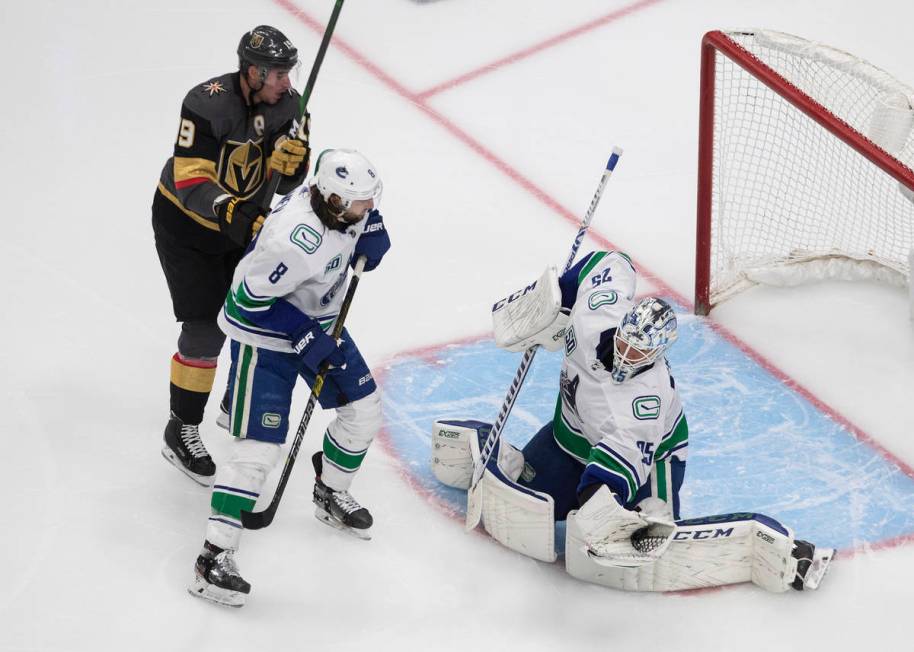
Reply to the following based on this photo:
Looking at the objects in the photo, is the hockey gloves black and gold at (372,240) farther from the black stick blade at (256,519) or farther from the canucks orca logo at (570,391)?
the black stick blade at (256,519)

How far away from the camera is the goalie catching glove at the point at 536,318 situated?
3867 mm

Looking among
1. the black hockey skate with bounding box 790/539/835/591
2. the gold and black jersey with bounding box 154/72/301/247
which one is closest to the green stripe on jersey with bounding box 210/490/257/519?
the gold and black jersey with bounding box 154/72/301/247

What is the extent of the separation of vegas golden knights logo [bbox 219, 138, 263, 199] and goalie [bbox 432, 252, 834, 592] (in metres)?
0.75

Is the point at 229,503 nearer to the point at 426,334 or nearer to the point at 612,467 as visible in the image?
the point at 612,467

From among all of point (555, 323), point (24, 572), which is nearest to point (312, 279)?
point (555, 323)

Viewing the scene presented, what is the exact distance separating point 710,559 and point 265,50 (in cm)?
173

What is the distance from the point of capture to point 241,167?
4.04m

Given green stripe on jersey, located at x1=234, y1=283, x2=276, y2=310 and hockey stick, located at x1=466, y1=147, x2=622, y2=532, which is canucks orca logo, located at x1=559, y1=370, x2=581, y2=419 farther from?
green stripe on jersey, located at x1=234, y1=283, x2=276, y2=310

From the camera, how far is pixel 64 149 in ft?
18.6

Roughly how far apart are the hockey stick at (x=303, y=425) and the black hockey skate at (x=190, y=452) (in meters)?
0.30

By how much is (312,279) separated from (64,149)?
229cm

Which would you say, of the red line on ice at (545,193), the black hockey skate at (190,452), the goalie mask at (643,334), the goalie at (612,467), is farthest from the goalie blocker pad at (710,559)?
the black hockey skate at (190,452)

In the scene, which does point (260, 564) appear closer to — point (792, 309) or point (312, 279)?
point (312, 279)

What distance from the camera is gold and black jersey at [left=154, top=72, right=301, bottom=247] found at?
3.90 meters
